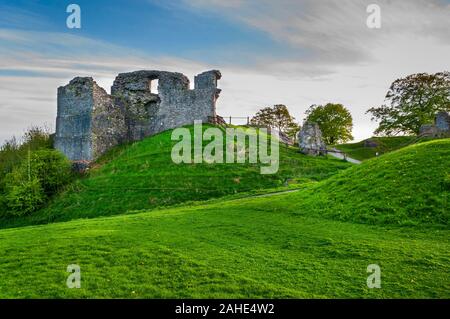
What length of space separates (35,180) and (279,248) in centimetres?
3007

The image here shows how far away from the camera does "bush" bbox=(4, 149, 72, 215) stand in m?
35.8

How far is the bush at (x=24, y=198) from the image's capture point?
1401 inches

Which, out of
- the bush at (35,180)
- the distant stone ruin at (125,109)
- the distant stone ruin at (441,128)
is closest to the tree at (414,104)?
the distant stone ruin at (441,128)

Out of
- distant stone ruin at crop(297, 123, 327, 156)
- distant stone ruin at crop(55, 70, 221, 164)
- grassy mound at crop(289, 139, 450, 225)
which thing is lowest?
grassy mound at crop(289, 139, 450, 225)

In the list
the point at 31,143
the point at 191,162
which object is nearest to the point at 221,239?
the point at 191,162

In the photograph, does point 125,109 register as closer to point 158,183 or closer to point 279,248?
point 158,183

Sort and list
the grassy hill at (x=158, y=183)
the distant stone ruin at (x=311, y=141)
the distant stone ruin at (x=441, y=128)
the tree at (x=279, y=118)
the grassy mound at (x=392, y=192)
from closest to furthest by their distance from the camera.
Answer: the grassy mound at (x=392, y=192) < the grassy hill at (x=158, y=183) < the distant stone ruin at (x=441, y=128) < the distant stone ruin at (x=311, y=141) < the tree at (x=279, y=118)

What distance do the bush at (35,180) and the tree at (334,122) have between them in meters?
47.8

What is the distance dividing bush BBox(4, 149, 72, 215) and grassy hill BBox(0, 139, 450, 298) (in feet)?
60.1

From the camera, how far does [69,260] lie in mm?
13070

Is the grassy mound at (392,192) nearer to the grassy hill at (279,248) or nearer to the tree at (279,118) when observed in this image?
the grassy hill at (279,248)

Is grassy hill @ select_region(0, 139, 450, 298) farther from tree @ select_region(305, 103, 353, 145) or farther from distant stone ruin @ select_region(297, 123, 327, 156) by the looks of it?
tree @ select_region(305, 103, 353, 145)

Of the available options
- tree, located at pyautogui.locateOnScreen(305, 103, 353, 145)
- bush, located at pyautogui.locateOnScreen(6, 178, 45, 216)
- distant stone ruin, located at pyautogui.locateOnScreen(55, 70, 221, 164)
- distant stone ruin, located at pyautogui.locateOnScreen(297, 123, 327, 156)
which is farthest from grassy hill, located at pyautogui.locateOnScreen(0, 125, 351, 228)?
tree, located at pyautogui.locateOnScreen(305, 103, 353, 145)

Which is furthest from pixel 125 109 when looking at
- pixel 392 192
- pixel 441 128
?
pixel 392 192
